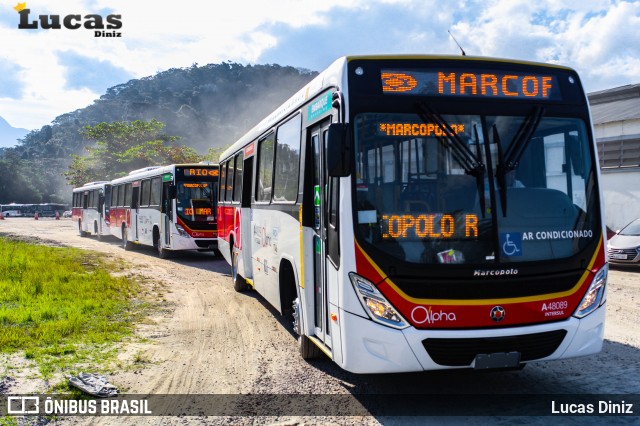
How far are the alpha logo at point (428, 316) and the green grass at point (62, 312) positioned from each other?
408 cm

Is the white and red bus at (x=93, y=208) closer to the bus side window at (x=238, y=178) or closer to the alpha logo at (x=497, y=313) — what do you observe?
the bus side window at (x=238, y=178)

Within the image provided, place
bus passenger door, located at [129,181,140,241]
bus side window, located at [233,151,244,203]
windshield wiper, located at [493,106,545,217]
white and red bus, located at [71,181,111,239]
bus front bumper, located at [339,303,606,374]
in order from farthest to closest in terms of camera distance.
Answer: white and red bus, located at [71,181,111,239]
bus passenger door, located at [129,181,140,241]
bus side window, located at [233,151,244,203]
windshield wiper, located at [493,106,545,217]
bus front bumper, located at [339,303,606,374]

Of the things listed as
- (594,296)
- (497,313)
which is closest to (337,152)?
(497,313)

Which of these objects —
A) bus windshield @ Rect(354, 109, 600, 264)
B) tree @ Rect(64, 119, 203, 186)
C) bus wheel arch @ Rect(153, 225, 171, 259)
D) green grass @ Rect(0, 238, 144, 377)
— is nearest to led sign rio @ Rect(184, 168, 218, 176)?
bus wheel arch @ Rect(153, 225, 171, 259)

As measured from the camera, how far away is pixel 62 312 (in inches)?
391

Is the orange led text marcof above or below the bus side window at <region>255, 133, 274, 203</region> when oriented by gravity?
above

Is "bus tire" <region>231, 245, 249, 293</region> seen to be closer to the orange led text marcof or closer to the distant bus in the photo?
the orange led text marcof

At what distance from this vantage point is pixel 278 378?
21.1 feet

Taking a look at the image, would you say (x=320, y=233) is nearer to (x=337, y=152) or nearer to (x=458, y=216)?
(x=337, y=152)

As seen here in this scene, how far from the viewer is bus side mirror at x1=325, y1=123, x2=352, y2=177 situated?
507cm

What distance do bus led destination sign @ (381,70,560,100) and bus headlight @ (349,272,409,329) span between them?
1739mm

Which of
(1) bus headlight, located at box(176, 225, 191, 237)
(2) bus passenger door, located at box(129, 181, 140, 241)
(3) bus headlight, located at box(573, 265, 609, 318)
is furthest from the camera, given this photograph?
(2) bus passenger door, located at box(129, 181, 140, 241)

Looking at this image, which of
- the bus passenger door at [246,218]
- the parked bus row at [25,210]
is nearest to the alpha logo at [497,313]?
the bus passenger door at [246,218]

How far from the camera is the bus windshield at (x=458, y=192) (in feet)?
16.8
